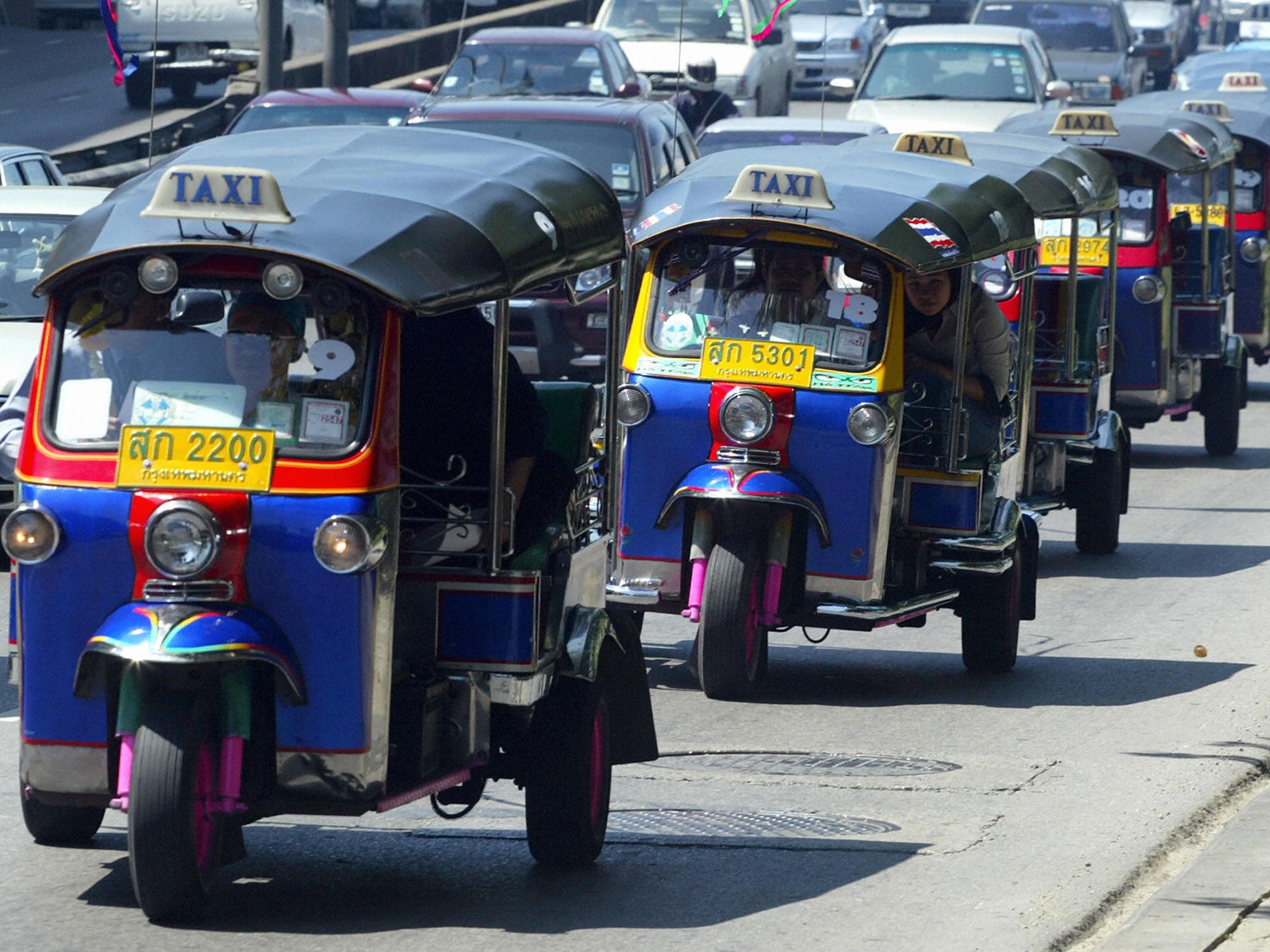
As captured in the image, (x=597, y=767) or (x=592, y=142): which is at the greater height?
(x=592, y=142)

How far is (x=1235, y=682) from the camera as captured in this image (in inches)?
415

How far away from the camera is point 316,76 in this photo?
31.5 metres

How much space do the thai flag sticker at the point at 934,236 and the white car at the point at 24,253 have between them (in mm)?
5283

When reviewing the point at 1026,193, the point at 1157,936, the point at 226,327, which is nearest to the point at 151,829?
the point at 226,327

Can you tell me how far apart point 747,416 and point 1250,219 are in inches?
452

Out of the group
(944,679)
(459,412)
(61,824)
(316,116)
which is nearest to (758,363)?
(944,679)

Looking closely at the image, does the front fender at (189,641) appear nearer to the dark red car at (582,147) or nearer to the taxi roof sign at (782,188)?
the taxi roof sign at (782,188)

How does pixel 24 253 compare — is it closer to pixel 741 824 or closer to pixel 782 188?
pixel 782 188

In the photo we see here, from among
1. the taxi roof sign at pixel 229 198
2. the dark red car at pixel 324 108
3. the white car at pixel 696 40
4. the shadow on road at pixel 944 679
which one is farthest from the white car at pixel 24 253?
the white car at pixel 696 40

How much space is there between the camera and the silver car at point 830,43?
37938 mm

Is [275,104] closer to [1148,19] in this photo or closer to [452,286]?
[452,286]

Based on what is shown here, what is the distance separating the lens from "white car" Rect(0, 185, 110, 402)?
13133 mm

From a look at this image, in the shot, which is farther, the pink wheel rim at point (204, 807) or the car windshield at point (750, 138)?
the car windshield at point (750, 138)

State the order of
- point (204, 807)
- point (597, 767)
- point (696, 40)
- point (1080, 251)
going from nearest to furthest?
point (204, 807), point (597, 767), point (1080, 251), point (696, 40)
